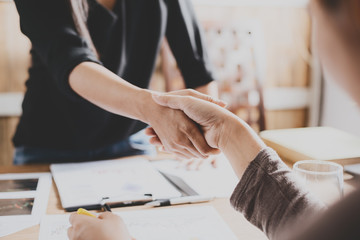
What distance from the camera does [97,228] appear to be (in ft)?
2.10

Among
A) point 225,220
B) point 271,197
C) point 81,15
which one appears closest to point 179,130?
point 225,220

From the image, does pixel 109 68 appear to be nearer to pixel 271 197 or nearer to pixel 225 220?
pixel 225 220

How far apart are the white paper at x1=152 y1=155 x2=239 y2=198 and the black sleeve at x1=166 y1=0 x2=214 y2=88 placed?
34 cm

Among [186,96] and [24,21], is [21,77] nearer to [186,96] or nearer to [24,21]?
[24,21]

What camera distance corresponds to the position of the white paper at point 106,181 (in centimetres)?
90

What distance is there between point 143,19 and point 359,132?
1.79m

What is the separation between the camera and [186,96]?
93 cm

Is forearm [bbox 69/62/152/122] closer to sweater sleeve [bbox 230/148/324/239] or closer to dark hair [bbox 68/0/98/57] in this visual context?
dark hair [bbox 68/0/98/57]

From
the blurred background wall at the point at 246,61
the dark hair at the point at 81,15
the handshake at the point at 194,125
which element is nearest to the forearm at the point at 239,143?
the handshake at the point at 194,125

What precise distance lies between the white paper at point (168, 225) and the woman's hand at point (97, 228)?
0.07 m

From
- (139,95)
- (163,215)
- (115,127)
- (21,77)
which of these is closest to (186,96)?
(139,95)

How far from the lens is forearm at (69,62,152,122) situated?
98 centimetres

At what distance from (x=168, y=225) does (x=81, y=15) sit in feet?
2.18

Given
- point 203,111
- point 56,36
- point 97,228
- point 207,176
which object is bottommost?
point 207,176
